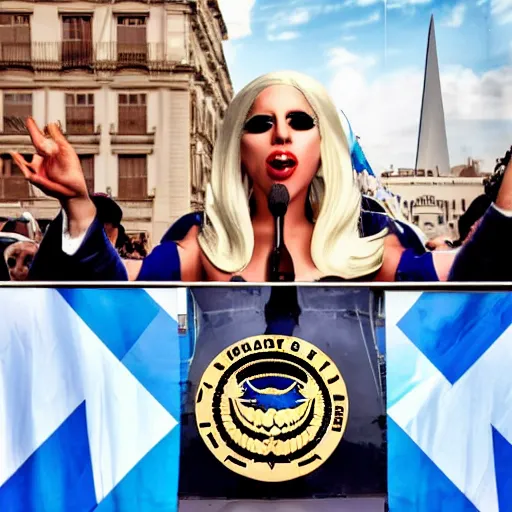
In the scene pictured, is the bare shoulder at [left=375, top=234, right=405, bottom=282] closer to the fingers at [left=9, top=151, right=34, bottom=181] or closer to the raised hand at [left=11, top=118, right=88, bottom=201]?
the raised hand at [left=11, top=118, right=88, bottom=201]

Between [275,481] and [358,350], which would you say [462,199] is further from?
[275,481]

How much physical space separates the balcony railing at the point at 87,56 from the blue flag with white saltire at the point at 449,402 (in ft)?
4.07

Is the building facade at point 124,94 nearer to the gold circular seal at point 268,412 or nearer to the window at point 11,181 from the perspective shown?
the window at point 11,181

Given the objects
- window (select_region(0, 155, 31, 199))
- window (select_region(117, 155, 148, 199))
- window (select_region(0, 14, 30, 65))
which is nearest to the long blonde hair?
window (select_region(117, 155, 148, 199))

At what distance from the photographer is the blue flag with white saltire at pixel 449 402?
8.93 ft

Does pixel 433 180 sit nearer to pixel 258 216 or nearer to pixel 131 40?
pixel 258 216

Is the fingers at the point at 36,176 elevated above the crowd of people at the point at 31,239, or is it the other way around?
the fingers at the point at 36,176

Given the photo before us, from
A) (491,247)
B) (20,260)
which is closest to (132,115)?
(20,260)

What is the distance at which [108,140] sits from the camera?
272 cm

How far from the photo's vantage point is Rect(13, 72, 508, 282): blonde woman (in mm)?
2705

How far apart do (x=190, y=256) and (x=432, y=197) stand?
924 millimetres

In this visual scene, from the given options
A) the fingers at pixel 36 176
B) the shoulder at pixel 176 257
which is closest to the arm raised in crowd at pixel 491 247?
the shoulder at pixel 176 257

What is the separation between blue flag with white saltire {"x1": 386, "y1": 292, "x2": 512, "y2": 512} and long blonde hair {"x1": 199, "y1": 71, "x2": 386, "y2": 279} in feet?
0.75

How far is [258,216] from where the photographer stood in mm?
2771
